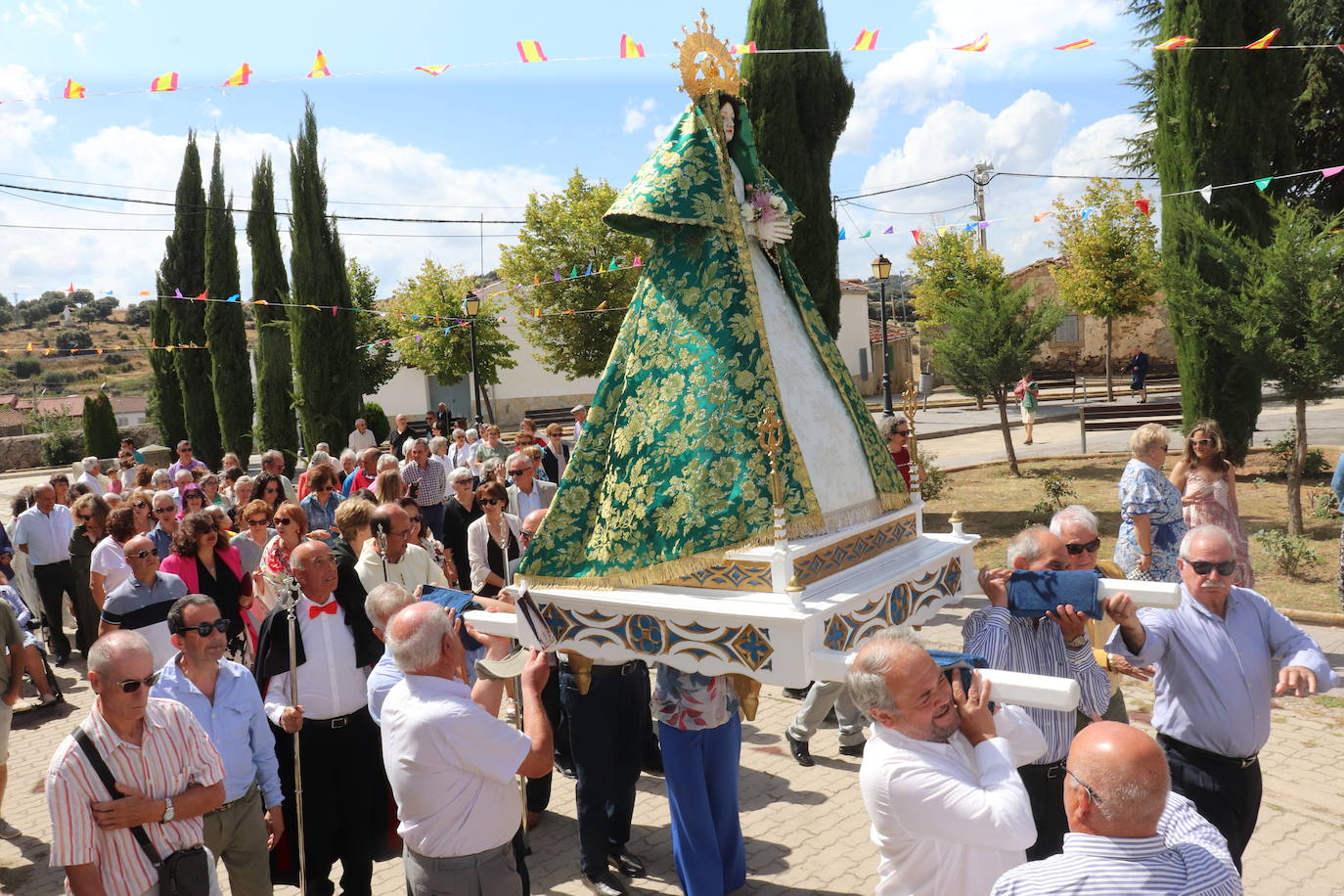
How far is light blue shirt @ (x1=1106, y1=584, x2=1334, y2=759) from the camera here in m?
4.06

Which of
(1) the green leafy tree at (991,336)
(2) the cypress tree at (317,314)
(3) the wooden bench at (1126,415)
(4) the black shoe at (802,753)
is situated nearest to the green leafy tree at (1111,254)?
(3) the wooden bench at (1126,415)

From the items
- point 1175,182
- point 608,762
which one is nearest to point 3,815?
point 608,762

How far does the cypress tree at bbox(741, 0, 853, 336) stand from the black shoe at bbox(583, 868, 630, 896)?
1033cm

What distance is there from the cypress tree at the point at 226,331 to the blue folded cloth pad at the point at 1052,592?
95.7 ft

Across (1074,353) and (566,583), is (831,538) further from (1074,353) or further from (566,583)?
(1074,353)

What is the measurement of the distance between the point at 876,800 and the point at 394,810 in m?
3.11

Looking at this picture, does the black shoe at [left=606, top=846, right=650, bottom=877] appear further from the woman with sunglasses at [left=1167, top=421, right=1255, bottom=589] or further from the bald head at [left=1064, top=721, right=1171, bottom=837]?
the woman with sunglasses at [left=1167, top=421, right=1255, bottom=589]

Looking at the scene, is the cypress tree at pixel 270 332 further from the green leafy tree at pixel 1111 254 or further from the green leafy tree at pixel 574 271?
the green leafy tree at pixel 1111 254

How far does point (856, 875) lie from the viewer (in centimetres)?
512

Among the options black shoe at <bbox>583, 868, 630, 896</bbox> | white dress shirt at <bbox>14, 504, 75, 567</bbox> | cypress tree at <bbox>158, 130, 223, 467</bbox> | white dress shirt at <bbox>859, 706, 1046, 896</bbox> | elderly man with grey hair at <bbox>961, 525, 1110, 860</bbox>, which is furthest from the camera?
cypress tree at <bbox>158, 130, 223, 467</bbox>

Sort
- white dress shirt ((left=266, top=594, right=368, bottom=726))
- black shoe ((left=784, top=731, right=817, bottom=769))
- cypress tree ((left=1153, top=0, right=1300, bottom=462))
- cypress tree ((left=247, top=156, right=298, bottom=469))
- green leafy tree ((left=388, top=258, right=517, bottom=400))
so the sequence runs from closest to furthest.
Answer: white dress shirt ((left=266, top=594, right=368, bottom=726)) → black shoe ((left=784, top=731, right=817, bottom=769)) → cypress tree ((left=1153, top=0, right=1300, bottom=462)) → cypress tree ((left=247, top=156, right=298, bottom=469)) → green leafy tree ((left=388, top=258, right=517, bottom=400))

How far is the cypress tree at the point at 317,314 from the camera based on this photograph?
2483cm

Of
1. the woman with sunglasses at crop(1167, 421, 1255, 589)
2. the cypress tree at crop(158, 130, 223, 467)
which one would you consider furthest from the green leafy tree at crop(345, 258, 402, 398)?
the woman with sunglasses at crop(1167, 421, 1255, 589)

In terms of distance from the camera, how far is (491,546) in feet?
24.2
